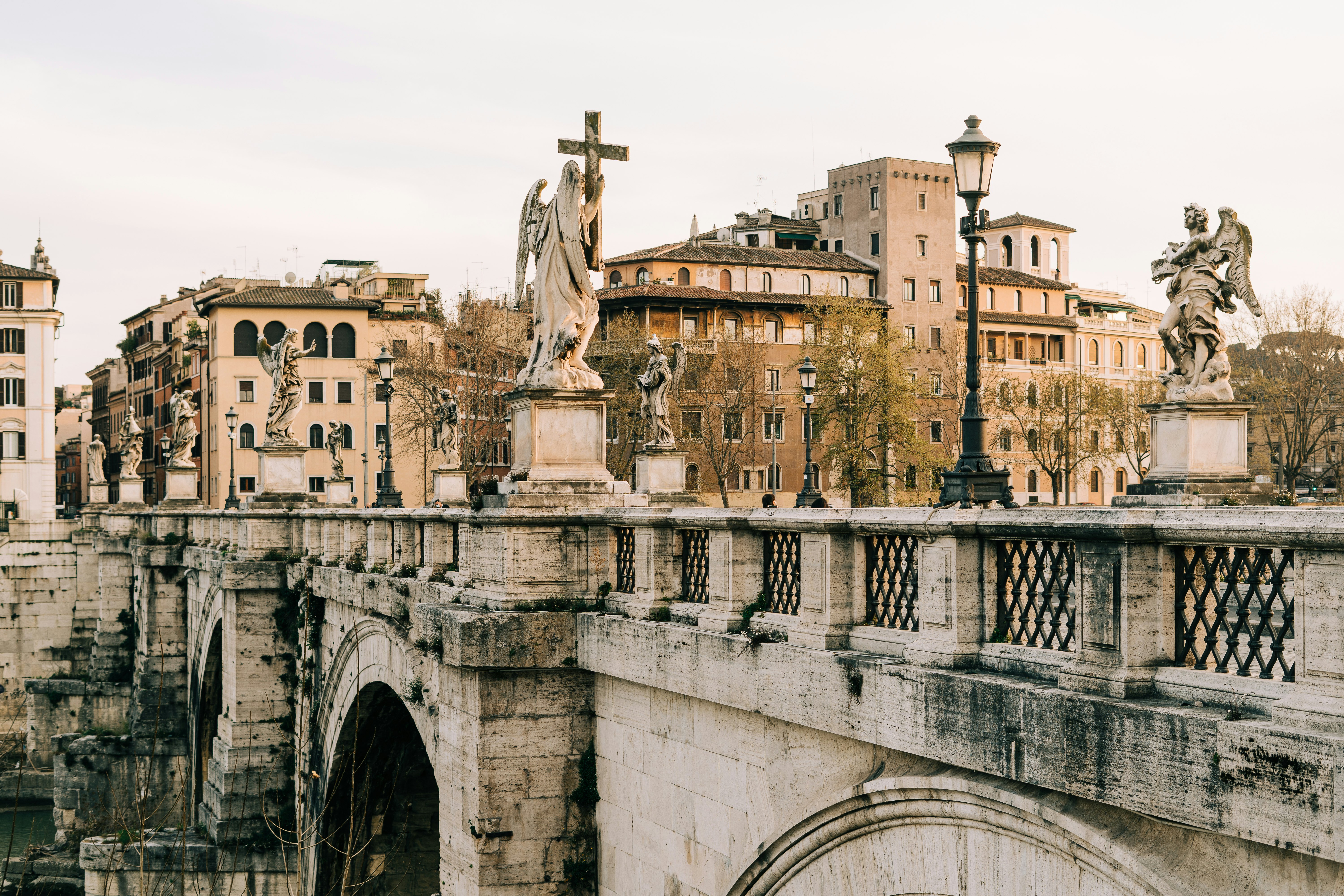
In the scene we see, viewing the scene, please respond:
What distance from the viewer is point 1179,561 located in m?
5.41

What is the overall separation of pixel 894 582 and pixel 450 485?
23667mm

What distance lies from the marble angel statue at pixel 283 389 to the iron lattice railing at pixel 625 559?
1688 centimetres

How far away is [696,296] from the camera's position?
69438 millimetres

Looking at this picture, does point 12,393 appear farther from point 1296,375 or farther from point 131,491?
point 1296,375

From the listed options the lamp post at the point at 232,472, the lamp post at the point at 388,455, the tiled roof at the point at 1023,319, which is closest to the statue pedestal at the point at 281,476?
the lamp post at the point at 388,455

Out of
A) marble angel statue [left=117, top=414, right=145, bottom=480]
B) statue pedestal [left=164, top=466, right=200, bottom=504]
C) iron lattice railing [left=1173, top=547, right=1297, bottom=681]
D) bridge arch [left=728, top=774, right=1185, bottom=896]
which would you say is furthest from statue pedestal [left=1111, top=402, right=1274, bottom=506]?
marble angel statue [left=117, top=414, right=145, bottom=480]

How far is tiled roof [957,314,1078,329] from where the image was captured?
245 feet

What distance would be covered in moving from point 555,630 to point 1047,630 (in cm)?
443

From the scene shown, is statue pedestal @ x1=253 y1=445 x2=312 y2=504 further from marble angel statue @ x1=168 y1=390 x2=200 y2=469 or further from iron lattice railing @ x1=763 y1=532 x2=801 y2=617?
iron lattice railing @ x1=763 y1=532 x2=801 y2=617

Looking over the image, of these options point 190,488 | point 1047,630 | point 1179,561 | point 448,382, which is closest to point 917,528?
point 1047,630

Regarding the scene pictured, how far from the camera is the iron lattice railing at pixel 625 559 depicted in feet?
34.2

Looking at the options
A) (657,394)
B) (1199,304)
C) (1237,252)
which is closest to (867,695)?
(1237,252)

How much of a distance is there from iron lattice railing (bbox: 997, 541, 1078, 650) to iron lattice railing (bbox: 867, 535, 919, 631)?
1.72 feet

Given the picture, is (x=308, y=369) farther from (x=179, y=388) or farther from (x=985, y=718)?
(x=985, y=718)
